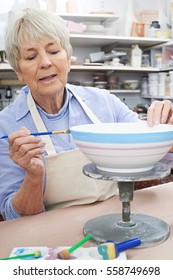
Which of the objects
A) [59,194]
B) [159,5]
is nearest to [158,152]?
[59,194]

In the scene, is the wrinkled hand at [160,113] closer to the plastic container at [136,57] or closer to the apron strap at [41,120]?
the apron strap at [41,120]

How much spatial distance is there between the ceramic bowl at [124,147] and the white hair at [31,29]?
574 millimetres

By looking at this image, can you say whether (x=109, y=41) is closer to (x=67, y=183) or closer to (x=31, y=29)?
(x=31, y=29)

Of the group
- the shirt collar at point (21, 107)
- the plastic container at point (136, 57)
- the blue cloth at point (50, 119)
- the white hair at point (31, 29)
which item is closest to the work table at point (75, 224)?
the blue cloth at point (50, 119)

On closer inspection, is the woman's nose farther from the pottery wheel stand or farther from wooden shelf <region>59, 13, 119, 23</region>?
wooden shelf <region>59, 13, 119, 23</region>

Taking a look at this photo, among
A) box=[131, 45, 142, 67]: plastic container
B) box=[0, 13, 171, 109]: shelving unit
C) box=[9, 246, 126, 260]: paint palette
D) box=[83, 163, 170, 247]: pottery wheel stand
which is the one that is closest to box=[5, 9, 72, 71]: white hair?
box=[83, 163, 170, 247]: pottery wheel stand

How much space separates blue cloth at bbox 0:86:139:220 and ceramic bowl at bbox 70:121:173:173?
18.6 inches

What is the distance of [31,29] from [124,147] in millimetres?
709

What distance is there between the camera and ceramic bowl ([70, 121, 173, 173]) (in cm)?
78

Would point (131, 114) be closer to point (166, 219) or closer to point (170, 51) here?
point (166, 219)

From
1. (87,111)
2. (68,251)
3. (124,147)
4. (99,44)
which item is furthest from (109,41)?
(68,251)

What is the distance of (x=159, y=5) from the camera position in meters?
3.59

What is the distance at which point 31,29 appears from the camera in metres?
1.25
